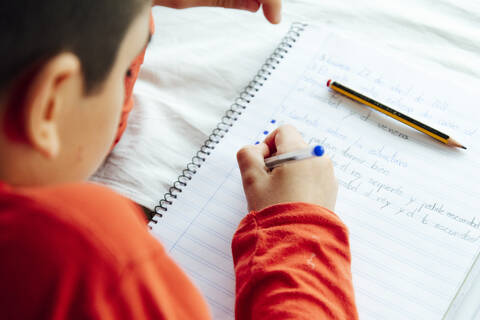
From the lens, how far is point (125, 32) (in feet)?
1.26

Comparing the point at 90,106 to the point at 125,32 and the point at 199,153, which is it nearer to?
the point at 125,32

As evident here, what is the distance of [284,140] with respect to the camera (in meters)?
0.64

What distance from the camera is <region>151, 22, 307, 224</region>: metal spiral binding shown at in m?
0.63

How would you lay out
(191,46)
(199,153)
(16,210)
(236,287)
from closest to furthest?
(16,210), (236,287), (199,153), (191,46)

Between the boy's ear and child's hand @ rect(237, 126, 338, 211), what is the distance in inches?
11.6

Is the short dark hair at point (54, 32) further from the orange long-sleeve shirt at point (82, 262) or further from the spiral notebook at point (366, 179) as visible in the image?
the spiral notebook at point (366, 179)

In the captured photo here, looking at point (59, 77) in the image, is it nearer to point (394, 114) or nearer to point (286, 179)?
point (286, 179)

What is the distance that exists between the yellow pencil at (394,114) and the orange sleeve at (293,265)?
0.72ft

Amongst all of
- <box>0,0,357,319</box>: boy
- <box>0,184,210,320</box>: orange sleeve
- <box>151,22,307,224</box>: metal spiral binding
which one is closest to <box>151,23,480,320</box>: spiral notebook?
<box>151,22,307,224</box>: metal spiral binding

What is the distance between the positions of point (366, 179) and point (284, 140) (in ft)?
0.42

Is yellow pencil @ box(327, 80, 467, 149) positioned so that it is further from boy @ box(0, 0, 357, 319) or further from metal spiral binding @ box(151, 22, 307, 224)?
boy @ box(0, 0, 357, 319)

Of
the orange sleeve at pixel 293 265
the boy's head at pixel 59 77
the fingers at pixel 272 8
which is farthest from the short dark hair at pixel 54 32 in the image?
the fingers at pixel 272 8

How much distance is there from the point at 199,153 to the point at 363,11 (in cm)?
43

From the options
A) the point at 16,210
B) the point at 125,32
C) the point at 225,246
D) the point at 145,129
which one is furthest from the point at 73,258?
the point at 145,129
